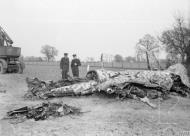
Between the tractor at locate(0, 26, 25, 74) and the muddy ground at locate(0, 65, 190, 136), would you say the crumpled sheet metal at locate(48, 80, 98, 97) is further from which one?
the tractor at locate(0, 26, 25, 74)

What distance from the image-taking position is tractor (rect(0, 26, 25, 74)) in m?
17.2

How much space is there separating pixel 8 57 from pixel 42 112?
1311 cm

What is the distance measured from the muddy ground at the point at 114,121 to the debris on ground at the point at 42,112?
219 mm

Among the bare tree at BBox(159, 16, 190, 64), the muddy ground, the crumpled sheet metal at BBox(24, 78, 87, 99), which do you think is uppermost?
the bare tree at BBox(159, 16, 190, 64)

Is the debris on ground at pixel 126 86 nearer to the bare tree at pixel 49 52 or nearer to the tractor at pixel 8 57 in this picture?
the tractor at pixel 8 57

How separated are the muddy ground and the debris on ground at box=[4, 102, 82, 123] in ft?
0.72

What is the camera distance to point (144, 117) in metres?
Answer: 5.98

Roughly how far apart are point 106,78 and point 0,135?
435cm

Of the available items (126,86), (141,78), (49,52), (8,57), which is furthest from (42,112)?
(49,52)

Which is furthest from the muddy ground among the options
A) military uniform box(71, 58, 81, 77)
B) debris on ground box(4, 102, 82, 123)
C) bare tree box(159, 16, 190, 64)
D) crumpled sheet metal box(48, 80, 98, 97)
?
bare tree box(159, 16, 190, 64)

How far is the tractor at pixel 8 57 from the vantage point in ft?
56.5

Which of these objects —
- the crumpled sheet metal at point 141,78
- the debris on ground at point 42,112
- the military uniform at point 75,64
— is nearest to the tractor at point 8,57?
the military uniform at point 75,64

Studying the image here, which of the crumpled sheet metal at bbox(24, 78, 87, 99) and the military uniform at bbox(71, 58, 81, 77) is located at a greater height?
the military uniform at bbox(71, 58, 81, 77)

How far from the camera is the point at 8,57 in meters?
A: 18.1
